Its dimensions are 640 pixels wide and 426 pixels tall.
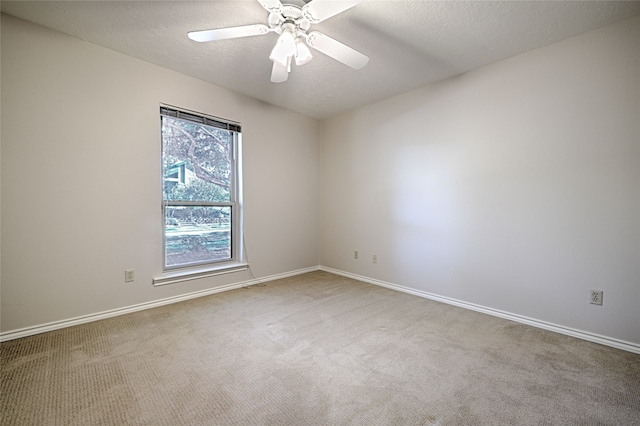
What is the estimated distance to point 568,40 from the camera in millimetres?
2273

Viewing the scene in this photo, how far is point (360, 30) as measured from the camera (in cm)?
218

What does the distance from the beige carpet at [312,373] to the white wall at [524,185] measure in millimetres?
405

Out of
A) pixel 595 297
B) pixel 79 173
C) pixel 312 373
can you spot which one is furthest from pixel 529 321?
pixel 79 173

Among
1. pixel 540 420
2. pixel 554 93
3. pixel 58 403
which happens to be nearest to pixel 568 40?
pixel 554 93

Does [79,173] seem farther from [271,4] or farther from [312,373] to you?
[312,373]

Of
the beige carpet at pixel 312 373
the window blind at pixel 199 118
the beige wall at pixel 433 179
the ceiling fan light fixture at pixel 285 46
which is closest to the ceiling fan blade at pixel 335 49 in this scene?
the ceiling fan light fixture at pixel 285 46

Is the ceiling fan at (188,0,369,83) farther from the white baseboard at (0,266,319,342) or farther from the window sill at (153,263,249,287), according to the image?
the white baseboard at (0,266,319,342)

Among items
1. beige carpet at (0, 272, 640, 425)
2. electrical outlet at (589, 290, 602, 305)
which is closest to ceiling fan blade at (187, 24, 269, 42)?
beige carpet at (0, 272, 640, 425)

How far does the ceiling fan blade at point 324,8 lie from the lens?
4.88ft

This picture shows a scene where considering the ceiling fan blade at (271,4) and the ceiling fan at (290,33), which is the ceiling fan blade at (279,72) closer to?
the ceiling fan at (290,33)

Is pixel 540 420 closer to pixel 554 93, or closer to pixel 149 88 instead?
pixel 554 93

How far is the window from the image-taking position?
2.96 m

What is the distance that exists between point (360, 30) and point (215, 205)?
2.32 m

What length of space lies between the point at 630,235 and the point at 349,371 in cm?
224
